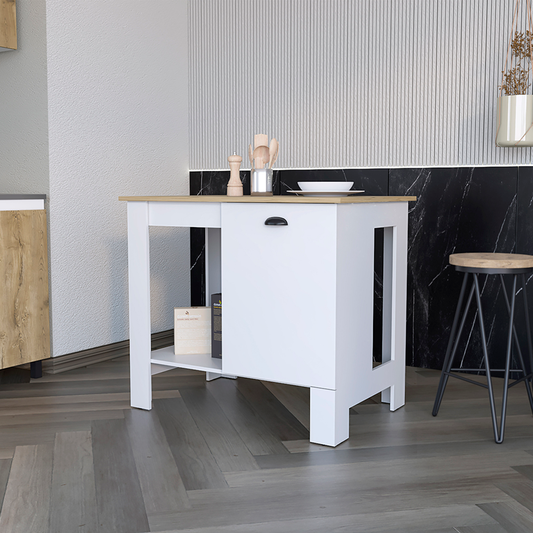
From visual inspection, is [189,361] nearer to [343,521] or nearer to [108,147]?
[343,521]

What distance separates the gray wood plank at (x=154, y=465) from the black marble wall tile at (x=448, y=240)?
54.8 inches

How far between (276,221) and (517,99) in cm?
120

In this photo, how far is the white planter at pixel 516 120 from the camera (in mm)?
2602

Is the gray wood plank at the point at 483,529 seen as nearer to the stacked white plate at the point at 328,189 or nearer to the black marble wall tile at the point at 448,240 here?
Answer: the stacked white plate at the point at 328,189

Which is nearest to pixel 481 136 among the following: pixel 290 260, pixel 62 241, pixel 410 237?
pixel 410 237

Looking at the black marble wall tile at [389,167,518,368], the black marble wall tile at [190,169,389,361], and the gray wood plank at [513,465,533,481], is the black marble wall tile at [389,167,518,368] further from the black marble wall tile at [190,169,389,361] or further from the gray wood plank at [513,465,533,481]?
the gray wood plank at [513,465,533,481]

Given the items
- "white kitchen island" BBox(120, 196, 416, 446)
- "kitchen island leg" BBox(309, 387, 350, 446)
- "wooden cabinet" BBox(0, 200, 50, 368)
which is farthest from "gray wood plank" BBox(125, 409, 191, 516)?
"wooden cabinet" BBox(0, 200, 50, 368)

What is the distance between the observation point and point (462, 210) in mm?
2953

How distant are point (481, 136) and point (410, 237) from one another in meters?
0.56

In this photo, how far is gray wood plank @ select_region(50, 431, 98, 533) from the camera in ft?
5.28

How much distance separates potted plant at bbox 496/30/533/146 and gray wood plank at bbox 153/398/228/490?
1.70m

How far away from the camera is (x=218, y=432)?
7.43 ft

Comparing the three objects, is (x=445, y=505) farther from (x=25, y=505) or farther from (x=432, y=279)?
(x=432, y=279)

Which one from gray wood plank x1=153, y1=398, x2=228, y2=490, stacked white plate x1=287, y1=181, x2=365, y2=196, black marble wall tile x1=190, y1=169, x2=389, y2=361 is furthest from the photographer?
black marble wall tile x1=190, y1=169, x2=389, y2=361
